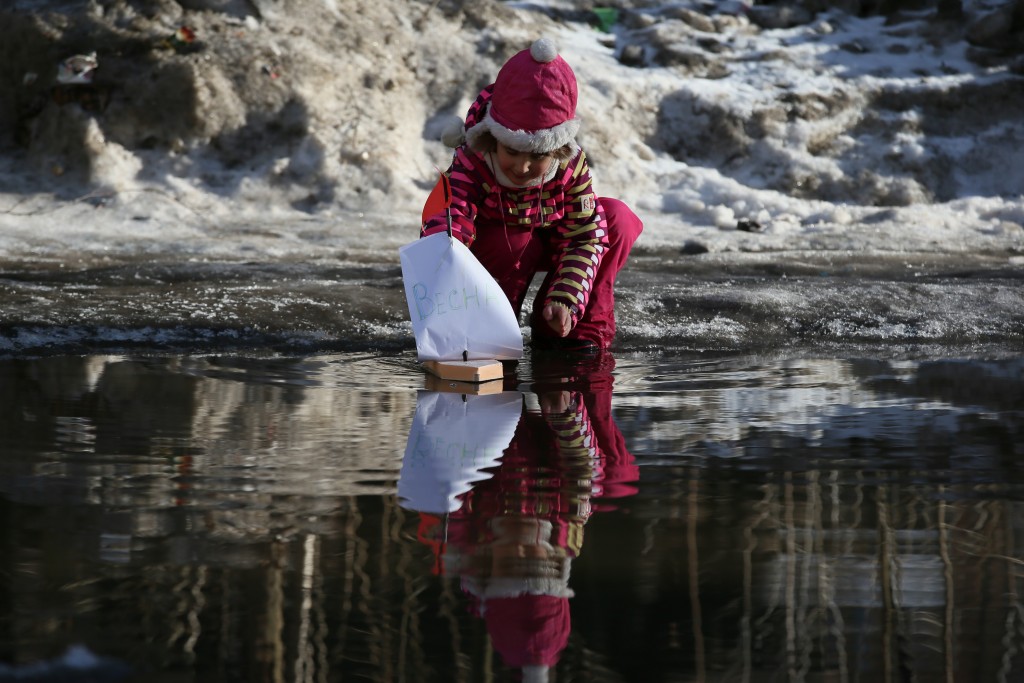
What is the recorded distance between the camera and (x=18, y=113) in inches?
354

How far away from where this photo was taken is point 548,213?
14.0 ft

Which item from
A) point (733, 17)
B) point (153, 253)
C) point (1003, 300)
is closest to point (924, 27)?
point (733, 17)

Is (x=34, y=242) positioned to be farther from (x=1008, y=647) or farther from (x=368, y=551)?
(x=1008, y=647)

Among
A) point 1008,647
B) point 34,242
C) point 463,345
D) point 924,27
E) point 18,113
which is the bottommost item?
point 1008,647

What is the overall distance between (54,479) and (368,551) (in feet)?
2.60

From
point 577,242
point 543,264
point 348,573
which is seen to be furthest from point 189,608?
point 543,264

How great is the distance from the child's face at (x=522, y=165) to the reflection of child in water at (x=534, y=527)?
109 centimetres

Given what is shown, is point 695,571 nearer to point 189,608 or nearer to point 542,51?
point 189,608

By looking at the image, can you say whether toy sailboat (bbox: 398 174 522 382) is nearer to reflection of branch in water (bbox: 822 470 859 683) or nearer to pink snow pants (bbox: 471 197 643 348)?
pink snow pants (bbox: 471 197 643 348)

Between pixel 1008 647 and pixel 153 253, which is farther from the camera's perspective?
pixel 153 253

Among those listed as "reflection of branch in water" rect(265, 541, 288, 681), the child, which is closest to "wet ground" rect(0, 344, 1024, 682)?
"reflection of branch in water" rect(265, 541, 288, 681)

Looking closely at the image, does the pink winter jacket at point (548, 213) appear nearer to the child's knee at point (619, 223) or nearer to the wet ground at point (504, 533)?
the child's knee at point (619, 223)

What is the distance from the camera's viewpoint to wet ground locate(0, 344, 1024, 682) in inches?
64.4

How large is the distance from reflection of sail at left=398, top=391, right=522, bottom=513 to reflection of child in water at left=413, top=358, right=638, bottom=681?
0.13 feet
